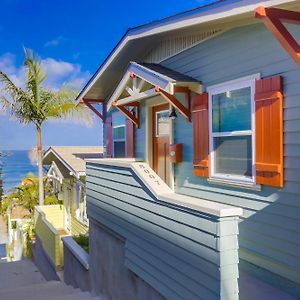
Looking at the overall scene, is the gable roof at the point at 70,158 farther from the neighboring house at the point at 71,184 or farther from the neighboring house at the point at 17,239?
the neighboring house at the point at 17,239

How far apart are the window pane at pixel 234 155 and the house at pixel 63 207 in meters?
6.95

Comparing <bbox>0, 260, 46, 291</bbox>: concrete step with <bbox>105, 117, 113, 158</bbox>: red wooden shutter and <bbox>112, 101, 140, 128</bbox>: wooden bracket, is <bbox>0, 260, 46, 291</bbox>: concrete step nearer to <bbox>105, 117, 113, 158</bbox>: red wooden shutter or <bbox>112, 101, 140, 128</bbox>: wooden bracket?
<bbox>105, 117, 113, 158</bbox>: red wooden shutter

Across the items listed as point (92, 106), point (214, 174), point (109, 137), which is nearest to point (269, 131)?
point (214, 174)

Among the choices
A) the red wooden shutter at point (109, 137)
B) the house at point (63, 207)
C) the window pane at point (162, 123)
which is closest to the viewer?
the window pane at point (162, 123)

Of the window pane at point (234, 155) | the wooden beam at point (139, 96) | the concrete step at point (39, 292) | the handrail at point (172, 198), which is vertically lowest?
the concrete step at point (39, 292)

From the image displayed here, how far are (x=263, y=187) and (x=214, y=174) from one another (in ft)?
3.43

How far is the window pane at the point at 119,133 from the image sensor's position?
959 centimetres

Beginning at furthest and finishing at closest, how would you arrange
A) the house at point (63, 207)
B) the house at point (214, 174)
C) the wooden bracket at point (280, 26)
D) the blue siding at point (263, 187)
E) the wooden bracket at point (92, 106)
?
the house at point (63, 207)
the wooden bracket at point (92, 106)
the blue siding at point (263, 187)
the house at point (214, 174)
the wooden bracket at point (280, 26)

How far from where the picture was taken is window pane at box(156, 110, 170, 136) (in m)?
7.35

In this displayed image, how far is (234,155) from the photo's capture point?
17.1 ft

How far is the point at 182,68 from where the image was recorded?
6617mm

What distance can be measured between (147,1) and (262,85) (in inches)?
1302

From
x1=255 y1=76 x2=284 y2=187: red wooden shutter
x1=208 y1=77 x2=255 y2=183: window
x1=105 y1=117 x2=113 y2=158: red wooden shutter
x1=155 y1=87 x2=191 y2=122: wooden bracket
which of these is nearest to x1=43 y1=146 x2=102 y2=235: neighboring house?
x1=105 y1=117 x2=113 y2=158: red wooden shutter

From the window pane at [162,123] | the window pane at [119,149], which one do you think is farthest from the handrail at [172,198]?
the window pane at [119,149]
